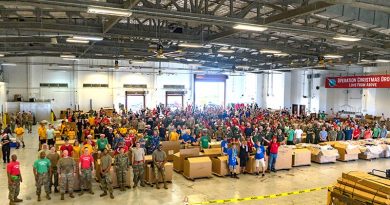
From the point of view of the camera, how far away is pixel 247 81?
3847 centimetres

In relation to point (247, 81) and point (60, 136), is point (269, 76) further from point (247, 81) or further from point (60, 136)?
point (60, 136)

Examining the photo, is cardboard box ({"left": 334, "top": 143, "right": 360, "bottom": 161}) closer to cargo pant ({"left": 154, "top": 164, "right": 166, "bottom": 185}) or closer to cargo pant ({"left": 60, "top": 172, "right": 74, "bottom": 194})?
cargo pant ({"left": 154, "top": 164, "right": 166, "bottom": 185})

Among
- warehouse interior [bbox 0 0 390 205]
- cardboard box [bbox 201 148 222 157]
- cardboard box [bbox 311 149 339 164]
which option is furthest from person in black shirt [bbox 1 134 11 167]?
cardboard box [bbox 311 149 339 164]

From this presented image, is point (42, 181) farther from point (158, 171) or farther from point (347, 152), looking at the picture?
point (347, 152)

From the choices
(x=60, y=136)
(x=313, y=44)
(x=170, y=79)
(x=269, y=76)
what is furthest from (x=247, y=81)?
(x=60, y=136)

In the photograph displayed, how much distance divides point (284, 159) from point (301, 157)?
1.07 meters

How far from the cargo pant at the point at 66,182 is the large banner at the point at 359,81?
21.9 meters

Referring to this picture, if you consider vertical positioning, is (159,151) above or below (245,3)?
below

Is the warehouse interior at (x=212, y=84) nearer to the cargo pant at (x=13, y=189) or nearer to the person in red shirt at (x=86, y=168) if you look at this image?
the cargo pant at (x=13, y=189)

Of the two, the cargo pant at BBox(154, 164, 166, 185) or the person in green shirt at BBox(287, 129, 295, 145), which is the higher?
the person in green shirt at BBox(287, 129, 295, 145)

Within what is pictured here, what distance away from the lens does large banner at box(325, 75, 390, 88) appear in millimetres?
22458

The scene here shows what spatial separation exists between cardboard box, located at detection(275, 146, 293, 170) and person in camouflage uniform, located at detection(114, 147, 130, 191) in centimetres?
619

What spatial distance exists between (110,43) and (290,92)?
22238 mm

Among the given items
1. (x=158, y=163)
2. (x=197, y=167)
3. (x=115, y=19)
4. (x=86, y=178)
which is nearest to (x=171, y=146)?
(x=197, y=167)
